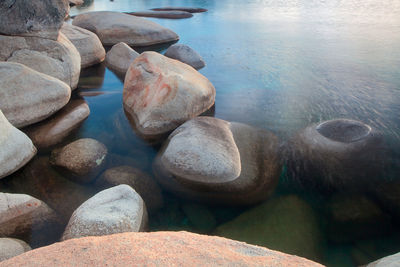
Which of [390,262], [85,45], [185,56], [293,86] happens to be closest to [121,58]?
[85,45]

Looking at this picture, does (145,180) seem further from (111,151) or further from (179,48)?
(179,48)

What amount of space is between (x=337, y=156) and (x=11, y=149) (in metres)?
4.50

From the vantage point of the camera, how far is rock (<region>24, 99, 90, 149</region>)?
484cm

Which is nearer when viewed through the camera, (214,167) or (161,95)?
(214,167)

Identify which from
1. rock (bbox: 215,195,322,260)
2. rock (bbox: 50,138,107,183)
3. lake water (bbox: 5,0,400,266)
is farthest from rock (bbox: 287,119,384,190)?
rock (bbox: 50,138,107,183)

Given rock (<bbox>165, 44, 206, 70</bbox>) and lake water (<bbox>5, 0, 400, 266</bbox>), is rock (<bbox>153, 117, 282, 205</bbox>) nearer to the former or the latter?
lake water (<bbox>5, 0, 400, 266</bbox>)

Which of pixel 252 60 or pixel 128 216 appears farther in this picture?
pixel 252 60

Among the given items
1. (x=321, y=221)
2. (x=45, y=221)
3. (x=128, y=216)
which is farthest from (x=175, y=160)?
(x=321, y=221)

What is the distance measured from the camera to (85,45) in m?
8.68

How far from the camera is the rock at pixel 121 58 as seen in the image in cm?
828

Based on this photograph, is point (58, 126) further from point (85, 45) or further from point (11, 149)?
point (85, 45)

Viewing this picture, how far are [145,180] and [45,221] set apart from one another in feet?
4.10

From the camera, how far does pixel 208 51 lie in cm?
1016

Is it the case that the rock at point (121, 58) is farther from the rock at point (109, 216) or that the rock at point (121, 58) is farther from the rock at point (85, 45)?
the rock at point (109, 216)
